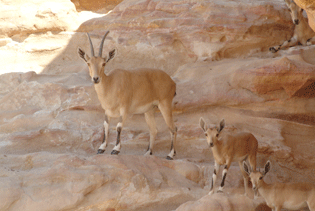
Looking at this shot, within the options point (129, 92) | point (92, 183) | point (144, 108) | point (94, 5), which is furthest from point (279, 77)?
point (94, 5)

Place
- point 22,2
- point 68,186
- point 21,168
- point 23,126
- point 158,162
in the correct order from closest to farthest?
point 68,186, point 21,168, point 158,162, point 23,126, point 22,2

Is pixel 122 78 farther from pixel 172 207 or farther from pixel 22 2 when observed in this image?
pixel 22 2

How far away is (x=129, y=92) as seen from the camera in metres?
7.81

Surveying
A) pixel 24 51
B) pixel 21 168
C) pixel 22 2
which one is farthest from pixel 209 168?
pixel 22 2

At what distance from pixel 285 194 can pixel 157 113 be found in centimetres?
372

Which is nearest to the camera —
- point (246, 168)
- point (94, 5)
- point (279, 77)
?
point (246, 168)

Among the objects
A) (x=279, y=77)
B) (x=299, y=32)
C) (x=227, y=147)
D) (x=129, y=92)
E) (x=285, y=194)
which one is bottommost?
(x=285, y=194)

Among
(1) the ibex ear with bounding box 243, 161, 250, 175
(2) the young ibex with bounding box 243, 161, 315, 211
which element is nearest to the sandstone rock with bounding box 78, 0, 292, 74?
(1) the ibex ear with bounding box 243, 161, 250, 175

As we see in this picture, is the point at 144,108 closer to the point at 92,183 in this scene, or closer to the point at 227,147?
the point at 227,147

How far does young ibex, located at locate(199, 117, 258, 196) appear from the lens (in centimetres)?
716

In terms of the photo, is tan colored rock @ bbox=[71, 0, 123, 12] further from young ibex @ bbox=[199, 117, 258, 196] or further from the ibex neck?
the ibex neck

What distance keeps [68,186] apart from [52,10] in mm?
6760

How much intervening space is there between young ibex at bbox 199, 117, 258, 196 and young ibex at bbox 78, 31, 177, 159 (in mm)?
1322

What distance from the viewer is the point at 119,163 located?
7.02 metres
